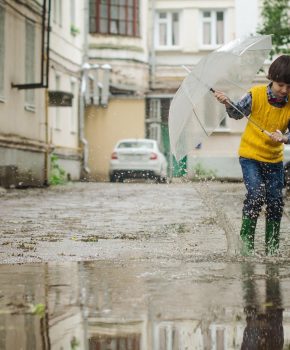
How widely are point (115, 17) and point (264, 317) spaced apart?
39.6 meters

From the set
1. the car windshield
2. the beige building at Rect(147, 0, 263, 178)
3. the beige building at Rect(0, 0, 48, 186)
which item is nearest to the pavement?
the beige building at Rect(0, 0, 48, 186)

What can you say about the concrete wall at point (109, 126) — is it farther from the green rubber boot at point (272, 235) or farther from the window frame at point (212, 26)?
the green rubber boot at point (272, 235)

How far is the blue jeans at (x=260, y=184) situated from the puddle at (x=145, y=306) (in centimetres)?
98

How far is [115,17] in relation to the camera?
43969mm

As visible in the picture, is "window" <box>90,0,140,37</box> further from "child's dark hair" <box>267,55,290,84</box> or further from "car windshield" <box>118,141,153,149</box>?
"child's dark hair" <box>267,55,290,84</box>

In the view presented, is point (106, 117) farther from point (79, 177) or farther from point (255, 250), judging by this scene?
point (255, 250)

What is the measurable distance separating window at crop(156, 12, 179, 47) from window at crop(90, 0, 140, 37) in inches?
85.8

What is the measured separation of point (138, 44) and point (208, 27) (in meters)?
3.80

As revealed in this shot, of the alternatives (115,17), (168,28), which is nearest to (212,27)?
(168,28)

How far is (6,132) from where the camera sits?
2428 cm

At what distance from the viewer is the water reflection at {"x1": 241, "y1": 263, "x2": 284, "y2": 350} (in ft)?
14.5

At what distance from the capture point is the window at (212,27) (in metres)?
46.2

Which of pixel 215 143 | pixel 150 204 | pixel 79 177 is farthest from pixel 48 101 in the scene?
pixel 215 143

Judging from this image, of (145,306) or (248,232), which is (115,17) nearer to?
(248,232)
